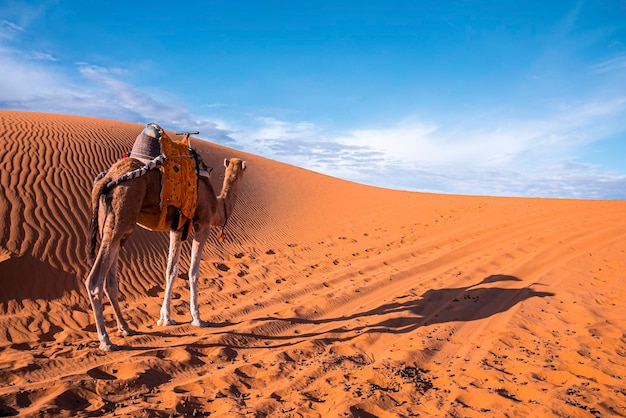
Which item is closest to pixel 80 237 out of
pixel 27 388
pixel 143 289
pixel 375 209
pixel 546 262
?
pixel 143 289

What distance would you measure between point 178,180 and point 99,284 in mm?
1855

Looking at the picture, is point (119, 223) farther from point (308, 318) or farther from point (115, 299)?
point (308, 318)

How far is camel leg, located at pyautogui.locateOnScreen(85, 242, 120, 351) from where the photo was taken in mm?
5773

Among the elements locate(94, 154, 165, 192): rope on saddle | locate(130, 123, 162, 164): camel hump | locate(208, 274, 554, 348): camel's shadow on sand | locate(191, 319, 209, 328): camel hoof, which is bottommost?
locate(191, 319, 209, 328): camel hoof

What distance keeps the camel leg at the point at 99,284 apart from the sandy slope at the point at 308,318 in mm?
243

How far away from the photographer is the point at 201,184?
24.2ft

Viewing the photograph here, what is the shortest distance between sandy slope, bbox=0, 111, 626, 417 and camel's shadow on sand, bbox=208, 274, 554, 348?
5cm

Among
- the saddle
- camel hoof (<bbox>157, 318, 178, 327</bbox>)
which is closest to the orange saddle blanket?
the saddle

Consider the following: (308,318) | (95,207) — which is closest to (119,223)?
(95,207)

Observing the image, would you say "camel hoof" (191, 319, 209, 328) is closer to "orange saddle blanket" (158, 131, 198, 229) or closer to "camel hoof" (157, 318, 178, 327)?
"camel hoof" (157, 318, 178, 327)

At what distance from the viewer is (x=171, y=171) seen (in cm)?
649

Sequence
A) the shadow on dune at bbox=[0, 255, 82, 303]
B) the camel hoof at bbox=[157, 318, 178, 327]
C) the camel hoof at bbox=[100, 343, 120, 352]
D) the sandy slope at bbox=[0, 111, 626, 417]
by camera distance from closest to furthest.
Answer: the sandy slope at bbox=[0, 111, 626, 417] → the camel hoof at bbox=[100, 343, 120, 352] → the camel hoof at bbox=[157, 318, 178, 327] → the shadow on dune at bbox=[0, 255, 82, 303]

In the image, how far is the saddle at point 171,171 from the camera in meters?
6.43

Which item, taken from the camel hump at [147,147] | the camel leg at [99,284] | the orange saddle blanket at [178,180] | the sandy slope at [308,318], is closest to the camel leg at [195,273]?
the sandy slope at [308,318]
